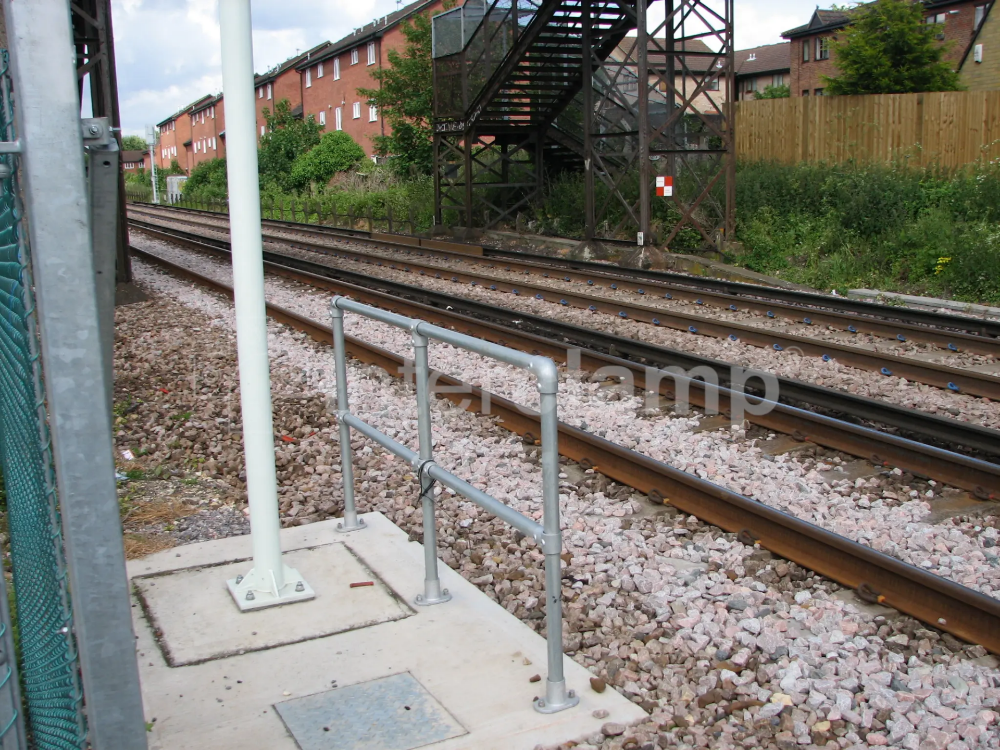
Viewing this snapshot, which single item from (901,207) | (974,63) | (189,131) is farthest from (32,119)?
(189,131)

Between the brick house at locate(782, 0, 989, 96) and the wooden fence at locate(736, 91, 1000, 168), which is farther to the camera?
the brick house at locate(782, 0, 989, 96)

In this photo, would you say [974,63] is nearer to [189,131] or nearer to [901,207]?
[901,207]

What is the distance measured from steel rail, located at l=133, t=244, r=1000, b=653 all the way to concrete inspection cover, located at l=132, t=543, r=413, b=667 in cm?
186

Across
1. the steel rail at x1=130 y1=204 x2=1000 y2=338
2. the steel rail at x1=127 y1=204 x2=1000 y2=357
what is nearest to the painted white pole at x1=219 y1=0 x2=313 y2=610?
the steel rail at x1=127 y1=204 x2=1000 y2=357

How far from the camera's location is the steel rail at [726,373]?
6137 mm

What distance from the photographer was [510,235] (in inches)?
842

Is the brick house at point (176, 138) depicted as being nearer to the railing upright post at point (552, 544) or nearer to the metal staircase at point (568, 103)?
the metal staircase at point (568, 103)

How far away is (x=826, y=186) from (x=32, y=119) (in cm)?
1723

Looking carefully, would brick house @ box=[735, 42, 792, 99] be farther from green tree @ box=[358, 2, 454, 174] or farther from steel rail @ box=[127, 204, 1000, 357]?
steel rail @ box=[127, 204, 1000, 357]

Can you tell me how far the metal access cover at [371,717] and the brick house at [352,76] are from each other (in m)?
43.1

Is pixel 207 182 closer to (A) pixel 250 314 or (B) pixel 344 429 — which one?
(B) pixel 344 429

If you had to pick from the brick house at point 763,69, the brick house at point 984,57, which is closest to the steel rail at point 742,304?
the brick house at point 984,57

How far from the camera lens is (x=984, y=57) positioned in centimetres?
3703

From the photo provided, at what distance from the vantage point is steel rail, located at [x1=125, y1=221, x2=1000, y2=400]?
770 centimetres
